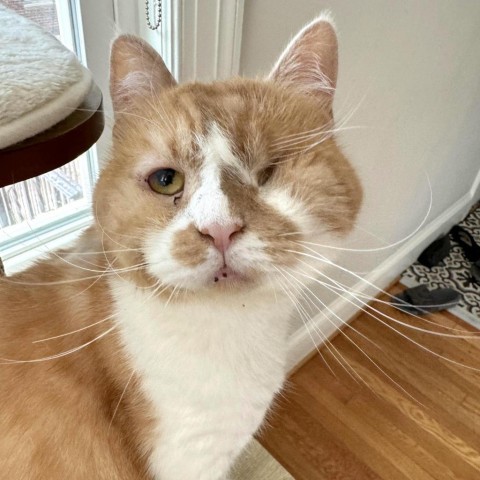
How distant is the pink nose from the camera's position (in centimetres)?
47

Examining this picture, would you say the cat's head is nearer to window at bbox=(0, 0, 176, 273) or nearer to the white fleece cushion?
the white fleece cushion

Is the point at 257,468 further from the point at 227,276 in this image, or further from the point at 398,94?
the point at 398,94

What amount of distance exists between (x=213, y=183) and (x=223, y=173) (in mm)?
19

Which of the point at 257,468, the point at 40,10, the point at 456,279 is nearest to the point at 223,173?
the point at 40,10

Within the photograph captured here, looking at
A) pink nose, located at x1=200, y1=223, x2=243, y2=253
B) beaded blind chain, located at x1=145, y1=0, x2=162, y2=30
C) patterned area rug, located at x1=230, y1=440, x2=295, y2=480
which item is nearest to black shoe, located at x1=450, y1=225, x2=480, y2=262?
patterned area rug, located at x1=230, y1=440, x2=295, y2=480

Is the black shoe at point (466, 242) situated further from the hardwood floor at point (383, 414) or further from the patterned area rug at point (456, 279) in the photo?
the hardwood floor at point (383, 414)

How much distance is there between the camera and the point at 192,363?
616 mm

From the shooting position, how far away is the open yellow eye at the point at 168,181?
1.73 ft

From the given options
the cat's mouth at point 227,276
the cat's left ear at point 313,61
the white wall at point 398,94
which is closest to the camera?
the cat's mouth at point 227,276

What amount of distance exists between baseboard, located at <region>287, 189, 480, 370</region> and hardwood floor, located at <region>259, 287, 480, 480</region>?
0.07m

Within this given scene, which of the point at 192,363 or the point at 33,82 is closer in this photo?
the point at 33,82

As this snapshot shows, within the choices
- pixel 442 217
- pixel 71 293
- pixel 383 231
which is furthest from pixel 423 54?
pixel 71 293

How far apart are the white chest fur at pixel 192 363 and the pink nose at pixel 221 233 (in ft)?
0.42

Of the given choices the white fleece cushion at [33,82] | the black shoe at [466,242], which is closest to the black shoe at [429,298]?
the black shoe at [466,242]
